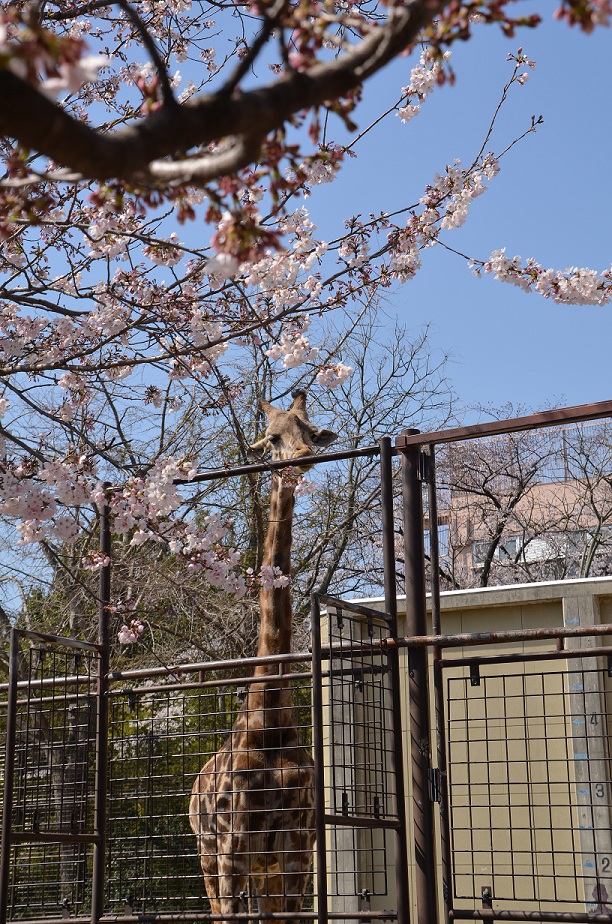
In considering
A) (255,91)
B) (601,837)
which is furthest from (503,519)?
(255,91)

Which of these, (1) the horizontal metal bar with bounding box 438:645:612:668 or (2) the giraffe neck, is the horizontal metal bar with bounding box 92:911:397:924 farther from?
(2) the giraffe neck

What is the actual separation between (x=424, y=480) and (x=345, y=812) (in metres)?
1.36

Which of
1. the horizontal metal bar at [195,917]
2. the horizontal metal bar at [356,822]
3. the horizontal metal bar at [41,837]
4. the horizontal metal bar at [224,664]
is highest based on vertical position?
the horizontal metal bar at [224,664]

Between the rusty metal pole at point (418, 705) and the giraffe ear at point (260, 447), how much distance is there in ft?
8.03

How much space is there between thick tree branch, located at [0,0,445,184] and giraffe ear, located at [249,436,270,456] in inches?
198

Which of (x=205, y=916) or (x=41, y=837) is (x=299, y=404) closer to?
(x=41, y=837)

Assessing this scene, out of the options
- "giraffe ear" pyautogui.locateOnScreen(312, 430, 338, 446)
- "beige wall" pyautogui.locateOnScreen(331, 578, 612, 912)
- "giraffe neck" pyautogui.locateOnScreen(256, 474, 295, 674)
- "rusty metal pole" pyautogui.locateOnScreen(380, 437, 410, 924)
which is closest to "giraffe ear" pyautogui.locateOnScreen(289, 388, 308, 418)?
"giraffe ear" pyautogui.locateOnScreen(312, 430, 338, 446)

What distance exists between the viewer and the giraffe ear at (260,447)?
683cm

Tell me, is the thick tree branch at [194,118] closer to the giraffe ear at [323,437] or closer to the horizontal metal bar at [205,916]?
the horizontal metal bar at [205,916]

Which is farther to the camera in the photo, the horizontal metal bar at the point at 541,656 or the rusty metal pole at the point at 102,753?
the rusty metal pole at the point at 102,753

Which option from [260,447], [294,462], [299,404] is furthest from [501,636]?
[299,404]

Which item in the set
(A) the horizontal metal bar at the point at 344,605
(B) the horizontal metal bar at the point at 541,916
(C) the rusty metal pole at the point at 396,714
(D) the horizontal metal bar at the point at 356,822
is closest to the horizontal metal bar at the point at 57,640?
(A) the horizontal metal bar at the point at 344,605

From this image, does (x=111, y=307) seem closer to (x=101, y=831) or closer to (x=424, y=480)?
(x=424, y=480)

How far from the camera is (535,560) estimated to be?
16.5 m
